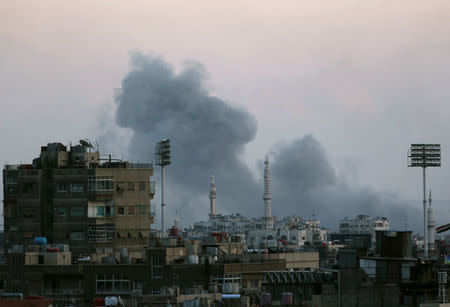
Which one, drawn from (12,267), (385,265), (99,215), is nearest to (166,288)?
(12,267)

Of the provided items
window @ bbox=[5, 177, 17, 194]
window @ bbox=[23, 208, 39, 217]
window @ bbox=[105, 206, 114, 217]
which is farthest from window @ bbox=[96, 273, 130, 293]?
window @ bbox=[5, 177, 17, 194]

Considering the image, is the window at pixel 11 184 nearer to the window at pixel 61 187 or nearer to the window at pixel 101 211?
the window at pixel 61 187

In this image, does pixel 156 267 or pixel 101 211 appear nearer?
pixel 156 267

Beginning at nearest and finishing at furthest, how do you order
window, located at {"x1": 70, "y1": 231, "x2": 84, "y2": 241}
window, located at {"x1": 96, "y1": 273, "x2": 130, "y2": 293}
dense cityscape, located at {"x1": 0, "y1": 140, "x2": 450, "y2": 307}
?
dense cityscape, located at {"x1": 0, "y1": 140, "x2": 450, "y2": 307} → window, located at {"x1": 96, "y1": 273, "x2": 130, "y2": 293} → window, located at {"x1": 70, "y1": 231, "x2": 84, "y2": 241}

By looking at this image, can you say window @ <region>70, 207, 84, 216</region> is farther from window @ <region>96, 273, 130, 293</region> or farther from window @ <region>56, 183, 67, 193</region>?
window @ <region>96, 273, 130, 293</region>

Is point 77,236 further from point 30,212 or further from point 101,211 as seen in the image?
point 30,212

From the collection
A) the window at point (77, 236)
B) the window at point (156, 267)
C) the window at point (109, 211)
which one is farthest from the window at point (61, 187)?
the window at point (156, 267)

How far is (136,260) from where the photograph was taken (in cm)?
8369

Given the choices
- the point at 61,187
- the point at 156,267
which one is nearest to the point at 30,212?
the point at 61,187

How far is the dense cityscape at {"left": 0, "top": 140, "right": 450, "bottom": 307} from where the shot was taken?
5753cm

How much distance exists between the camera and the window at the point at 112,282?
7900 cm

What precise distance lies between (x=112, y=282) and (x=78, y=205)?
29.2 metres

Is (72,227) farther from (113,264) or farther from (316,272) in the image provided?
(316,272)

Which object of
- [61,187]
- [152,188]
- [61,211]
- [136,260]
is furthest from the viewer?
[152,188]
